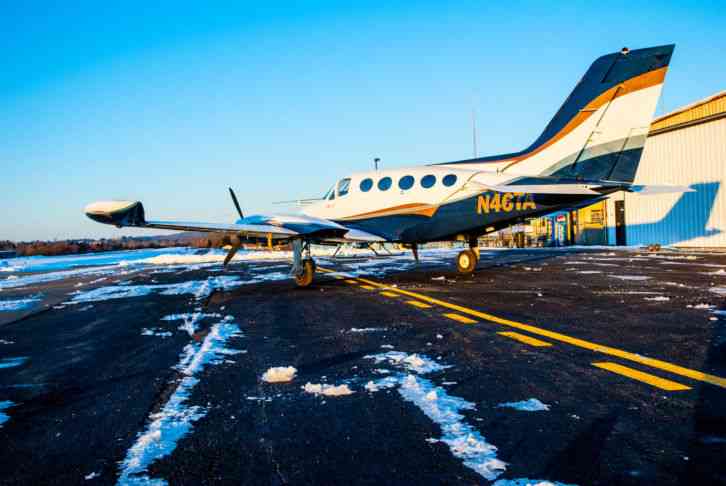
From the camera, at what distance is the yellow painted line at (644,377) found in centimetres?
390

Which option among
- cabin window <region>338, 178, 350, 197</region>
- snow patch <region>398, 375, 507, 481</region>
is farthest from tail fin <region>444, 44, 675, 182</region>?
snow patch <region>398, 375, 507, 481</region>

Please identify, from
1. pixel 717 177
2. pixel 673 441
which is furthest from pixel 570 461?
pixel 717 177

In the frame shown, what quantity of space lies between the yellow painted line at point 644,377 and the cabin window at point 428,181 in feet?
33.4

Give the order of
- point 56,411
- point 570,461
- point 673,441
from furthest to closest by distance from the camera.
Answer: point 56,411 < point 673,441 < point 570,461

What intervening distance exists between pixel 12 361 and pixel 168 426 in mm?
3822

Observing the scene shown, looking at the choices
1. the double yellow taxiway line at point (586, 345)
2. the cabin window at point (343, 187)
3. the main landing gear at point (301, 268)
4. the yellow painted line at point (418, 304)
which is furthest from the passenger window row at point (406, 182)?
the yellow painted line at point (418, 304)

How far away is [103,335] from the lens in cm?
748

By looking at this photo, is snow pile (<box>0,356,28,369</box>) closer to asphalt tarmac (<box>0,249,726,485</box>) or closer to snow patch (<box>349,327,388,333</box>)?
asphalt tarmac (<box>0,249,726,485</box>)

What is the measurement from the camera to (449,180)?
14.3 meters

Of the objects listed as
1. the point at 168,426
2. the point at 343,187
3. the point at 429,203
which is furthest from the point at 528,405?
the point at 343,187

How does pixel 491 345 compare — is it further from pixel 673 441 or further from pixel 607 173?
pixel 607 173

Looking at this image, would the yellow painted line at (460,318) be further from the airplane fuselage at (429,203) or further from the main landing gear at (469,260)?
the main landing gear at (469,260)

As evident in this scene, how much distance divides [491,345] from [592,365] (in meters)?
1.28

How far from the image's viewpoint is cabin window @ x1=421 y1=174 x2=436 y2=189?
14.5m
